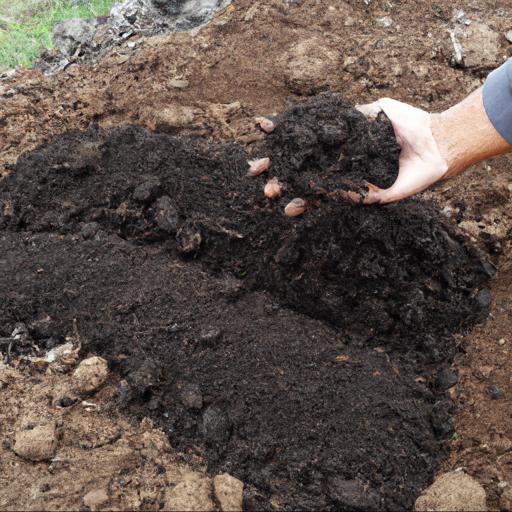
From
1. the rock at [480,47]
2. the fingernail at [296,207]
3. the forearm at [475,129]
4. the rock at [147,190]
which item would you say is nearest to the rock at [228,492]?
the fingernail at [296,207]

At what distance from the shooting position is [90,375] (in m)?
2.27

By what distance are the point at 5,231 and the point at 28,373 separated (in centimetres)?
90

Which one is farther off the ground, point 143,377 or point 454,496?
point 143,377

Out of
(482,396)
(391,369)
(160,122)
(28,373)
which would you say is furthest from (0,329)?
(482,396)

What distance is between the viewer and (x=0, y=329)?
2.53 metres

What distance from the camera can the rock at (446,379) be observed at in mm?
2412

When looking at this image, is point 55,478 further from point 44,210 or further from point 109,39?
point 109,39

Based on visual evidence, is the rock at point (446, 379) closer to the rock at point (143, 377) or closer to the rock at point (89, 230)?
the rock at point (143, 377)

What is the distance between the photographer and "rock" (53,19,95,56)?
4.14 m

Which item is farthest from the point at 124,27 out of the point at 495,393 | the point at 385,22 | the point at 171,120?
the point at 495,393

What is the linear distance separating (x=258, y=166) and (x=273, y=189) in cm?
15

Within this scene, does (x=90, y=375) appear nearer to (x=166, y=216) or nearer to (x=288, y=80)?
(x=166, y=216)

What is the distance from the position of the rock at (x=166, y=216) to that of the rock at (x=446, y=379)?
1431 mm

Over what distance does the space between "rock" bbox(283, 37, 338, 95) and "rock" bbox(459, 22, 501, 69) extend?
33.1 inches
